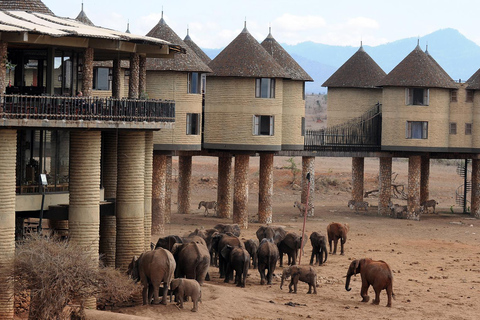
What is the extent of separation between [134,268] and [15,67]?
7.61 m

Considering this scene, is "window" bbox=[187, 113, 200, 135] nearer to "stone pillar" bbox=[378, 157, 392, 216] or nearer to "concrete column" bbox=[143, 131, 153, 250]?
"concrete column" bbox=[143, 131, 153, 250]

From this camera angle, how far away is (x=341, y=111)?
62219 mm

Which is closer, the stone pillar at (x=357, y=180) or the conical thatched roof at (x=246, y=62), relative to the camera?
the conical thatched roof at (x=246, y=62)

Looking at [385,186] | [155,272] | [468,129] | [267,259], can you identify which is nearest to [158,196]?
[267,259]

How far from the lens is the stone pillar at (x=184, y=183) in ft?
191

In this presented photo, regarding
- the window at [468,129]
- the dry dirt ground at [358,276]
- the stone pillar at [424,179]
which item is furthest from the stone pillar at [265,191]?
the stone pillar at [424,179]

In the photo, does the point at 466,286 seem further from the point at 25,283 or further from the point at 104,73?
the point at 104,73

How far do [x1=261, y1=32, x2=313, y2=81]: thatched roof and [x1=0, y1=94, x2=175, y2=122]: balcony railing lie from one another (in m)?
23.3

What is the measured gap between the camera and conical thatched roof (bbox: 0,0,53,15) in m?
35.0

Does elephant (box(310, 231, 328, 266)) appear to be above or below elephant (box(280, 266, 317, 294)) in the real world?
above

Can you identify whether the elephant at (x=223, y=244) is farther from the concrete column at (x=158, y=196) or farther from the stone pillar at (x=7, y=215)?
the concrete column at (x=158, y=196)

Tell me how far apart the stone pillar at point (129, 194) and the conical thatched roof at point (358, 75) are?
3000 centimetres

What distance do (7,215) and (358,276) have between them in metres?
15.2

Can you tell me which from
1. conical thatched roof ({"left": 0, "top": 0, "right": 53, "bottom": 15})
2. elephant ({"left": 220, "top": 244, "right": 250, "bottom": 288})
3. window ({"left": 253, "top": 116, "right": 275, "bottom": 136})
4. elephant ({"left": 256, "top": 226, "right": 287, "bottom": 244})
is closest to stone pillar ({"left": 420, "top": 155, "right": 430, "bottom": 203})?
window ({"left": 253, "top": 116, "right": 275, "bottom": 136})
